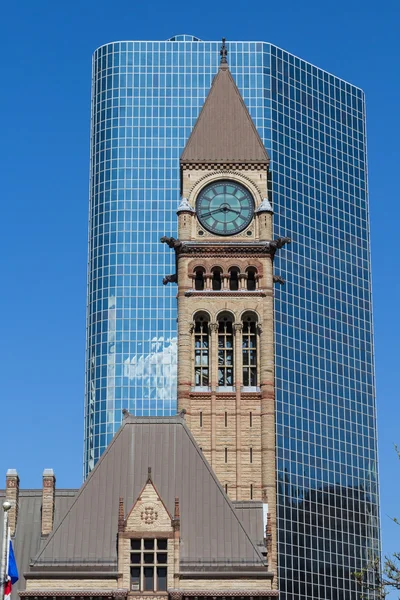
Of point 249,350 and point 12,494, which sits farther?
point 249,350

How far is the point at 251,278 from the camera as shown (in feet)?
314

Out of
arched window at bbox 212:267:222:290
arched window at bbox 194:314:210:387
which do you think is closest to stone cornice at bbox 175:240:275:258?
arched window at bbox 212:267:222:290

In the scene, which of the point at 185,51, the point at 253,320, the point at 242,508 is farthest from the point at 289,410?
the point at 242,508

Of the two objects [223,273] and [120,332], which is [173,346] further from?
[223,273]

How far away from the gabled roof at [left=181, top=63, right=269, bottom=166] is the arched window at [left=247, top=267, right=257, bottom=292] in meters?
7.22

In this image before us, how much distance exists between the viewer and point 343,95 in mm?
193125

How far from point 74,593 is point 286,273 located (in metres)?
104

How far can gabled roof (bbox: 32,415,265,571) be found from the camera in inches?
2980

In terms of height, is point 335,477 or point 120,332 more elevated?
point 120,332

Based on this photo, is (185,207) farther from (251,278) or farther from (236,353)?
(236,353)

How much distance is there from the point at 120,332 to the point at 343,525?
33667mm

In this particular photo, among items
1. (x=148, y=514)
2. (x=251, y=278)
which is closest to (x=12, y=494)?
(x=148, y=514)

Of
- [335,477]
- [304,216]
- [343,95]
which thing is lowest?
[335,477]

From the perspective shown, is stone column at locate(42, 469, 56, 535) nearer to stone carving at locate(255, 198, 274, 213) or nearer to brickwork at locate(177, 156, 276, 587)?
brickwork at locate(177, 156, 276, 587)
